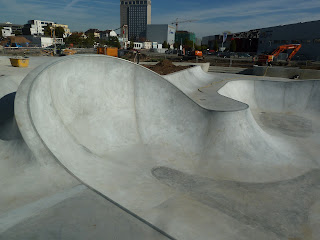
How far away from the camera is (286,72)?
77.5 feet

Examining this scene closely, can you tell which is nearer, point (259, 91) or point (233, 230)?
point (233, 230)

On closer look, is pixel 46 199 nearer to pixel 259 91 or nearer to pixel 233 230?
pixel 233 230

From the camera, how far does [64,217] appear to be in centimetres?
390

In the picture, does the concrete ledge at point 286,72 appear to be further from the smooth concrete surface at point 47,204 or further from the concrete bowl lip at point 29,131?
the concrete bowl lip at point 29,131

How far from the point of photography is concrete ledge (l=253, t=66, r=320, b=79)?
2216 centimetres

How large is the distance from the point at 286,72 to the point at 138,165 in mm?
22608

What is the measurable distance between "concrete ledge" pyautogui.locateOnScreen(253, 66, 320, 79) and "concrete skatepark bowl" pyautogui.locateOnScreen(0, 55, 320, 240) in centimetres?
1382

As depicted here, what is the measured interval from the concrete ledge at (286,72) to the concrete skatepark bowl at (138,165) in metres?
13.8

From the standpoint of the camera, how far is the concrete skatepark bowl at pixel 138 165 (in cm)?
417

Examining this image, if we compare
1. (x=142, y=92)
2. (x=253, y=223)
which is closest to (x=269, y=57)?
(x=142, y=92)

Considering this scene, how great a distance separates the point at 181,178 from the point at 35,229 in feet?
14.5

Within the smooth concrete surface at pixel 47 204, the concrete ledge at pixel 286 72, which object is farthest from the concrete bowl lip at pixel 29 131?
the concrete ledge at pixel 286 72

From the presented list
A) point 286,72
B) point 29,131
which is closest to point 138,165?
point 29,131

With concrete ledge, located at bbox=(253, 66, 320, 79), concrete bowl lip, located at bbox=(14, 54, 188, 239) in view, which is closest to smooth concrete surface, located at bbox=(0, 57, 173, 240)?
concrete bowl lip, located at bbox=(14, 54, 188, 239)
